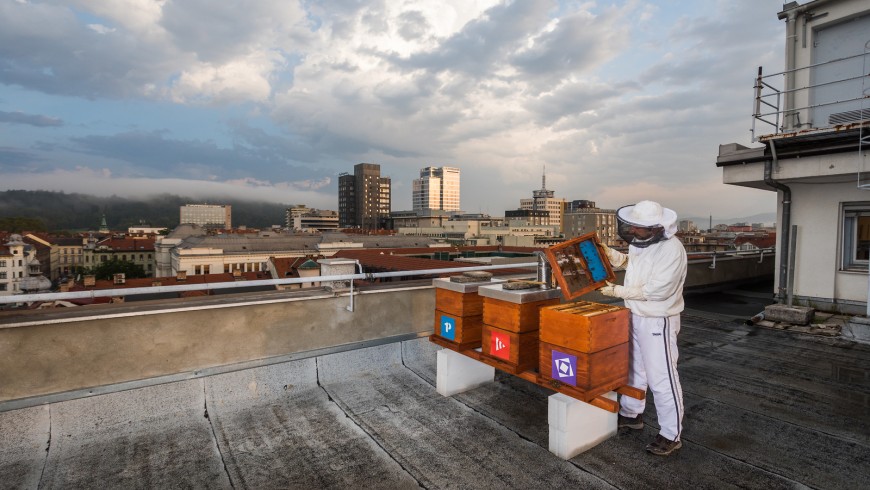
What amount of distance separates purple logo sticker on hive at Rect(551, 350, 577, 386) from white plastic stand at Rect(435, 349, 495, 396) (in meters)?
1.35

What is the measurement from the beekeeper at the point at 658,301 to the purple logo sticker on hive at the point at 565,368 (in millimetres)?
793

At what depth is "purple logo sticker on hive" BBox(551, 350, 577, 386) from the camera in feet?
10.5

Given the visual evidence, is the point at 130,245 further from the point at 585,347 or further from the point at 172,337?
the point at 585,347

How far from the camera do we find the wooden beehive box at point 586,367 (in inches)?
123

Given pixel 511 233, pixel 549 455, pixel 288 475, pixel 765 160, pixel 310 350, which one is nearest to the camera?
pixel 288 475

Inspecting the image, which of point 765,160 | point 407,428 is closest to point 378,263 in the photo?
point 765,160

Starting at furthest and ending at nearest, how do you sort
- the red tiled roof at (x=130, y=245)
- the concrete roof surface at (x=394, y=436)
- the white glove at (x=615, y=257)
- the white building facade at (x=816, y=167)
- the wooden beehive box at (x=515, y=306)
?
the red tiled roof at (x=130, y=245), the white building facade at (x=816, y=167), the white glove at (x=615, y=257), the wooden beehive box at (x=515, y=306), the concrete roof surface at (x=394, y=436)

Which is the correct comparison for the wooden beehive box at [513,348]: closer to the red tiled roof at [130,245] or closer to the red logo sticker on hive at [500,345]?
the red logo sticker on hive at [500,345]

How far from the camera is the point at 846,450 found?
335 cm

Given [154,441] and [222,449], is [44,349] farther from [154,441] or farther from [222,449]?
[222,449]

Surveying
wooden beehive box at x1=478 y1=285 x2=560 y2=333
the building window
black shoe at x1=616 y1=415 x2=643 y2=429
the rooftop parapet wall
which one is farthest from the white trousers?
the building window

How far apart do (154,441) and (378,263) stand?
830 inches

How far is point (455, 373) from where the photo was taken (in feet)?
14.7

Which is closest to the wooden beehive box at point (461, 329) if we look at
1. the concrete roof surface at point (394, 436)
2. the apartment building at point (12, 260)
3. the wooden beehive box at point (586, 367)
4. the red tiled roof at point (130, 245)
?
the concrete roof surface at point (394, 436)
